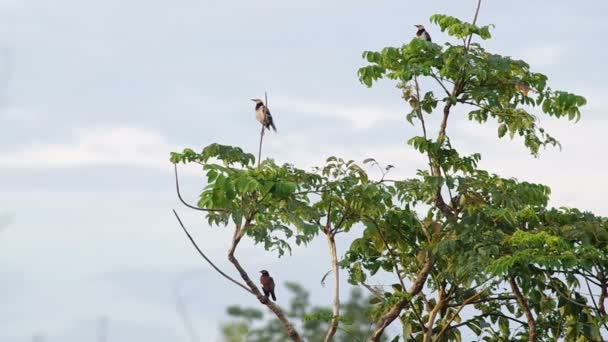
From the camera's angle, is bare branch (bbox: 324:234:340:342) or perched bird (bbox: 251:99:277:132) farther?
A: perched bird (bbox: 251:99:277:132)

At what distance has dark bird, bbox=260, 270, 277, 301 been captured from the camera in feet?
49.0

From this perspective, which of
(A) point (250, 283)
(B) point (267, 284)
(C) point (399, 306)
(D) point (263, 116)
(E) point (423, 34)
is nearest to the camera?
(A) point (250, 283)

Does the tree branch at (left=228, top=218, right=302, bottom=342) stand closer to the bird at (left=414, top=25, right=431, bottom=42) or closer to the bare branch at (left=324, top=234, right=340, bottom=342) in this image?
the bare branch at (left=324, top=234, right=340, bottom=342)

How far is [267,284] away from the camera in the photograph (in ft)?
49.2

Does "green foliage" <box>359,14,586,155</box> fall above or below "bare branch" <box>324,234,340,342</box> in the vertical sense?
above

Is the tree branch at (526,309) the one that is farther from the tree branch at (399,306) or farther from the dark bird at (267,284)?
the dark bird at (267,284)

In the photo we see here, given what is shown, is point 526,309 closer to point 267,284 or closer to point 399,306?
point 399,306

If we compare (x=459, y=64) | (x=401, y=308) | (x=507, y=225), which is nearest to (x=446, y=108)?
(x=459, y=64)

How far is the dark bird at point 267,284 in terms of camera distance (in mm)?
14938

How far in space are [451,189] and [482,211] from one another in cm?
51

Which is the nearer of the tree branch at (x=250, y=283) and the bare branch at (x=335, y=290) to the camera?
the tree branch at (x=250, y=283)

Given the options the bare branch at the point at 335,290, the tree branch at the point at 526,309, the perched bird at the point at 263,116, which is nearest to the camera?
the bare branch at the point at 335,290

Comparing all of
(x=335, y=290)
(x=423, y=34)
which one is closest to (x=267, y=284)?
(x=335, y=290)

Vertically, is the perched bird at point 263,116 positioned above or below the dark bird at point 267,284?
above
